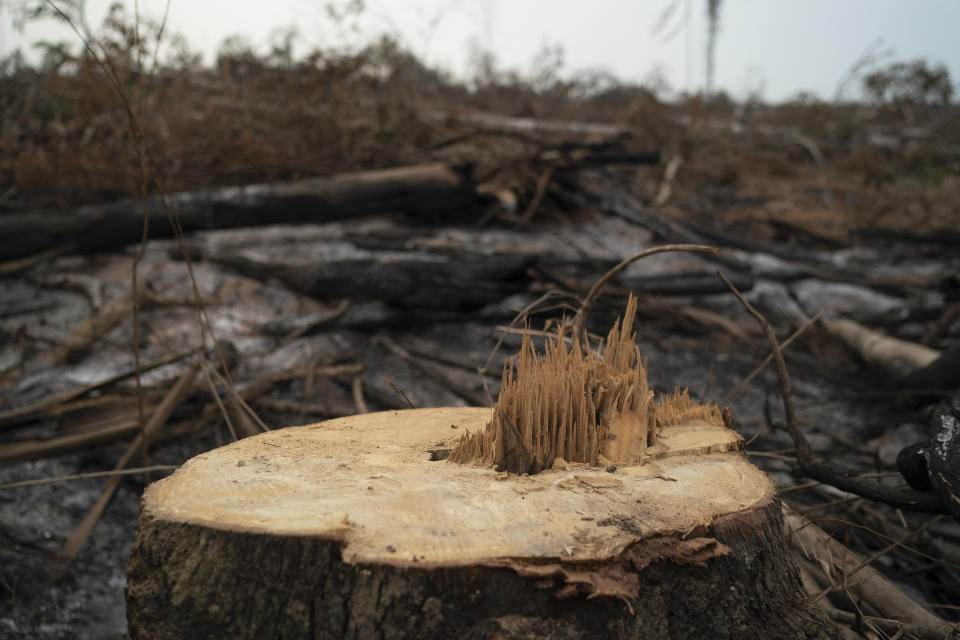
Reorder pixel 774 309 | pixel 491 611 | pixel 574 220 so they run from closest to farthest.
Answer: pixel 491 611
pixel 774 309
pixel 574 220

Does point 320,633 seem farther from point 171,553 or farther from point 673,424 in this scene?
point 673,424

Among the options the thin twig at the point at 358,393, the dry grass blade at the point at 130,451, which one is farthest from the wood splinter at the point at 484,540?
the thin twig at the point at 358,393

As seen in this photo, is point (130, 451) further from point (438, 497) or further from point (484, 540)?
point (484, 540)

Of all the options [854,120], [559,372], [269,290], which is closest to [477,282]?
[269,290]

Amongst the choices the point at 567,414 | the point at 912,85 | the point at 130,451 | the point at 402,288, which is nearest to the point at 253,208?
the point at 402,288

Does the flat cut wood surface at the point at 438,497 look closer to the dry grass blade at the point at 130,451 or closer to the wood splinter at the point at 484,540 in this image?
the wood splinter at the point at 484,540

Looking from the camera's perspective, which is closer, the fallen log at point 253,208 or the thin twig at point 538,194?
the fallen log at point 253,208
